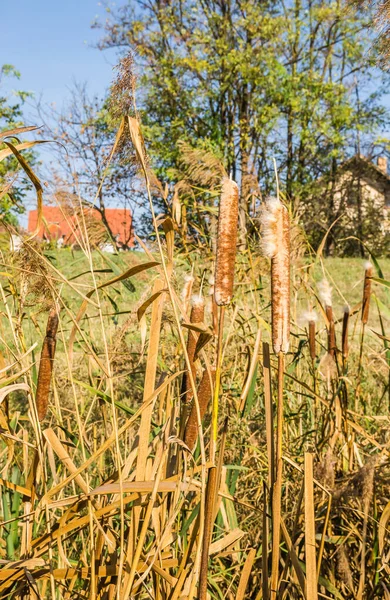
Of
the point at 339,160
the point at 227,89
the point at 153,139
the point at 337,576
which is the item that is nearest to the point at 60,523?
the point at 337,576

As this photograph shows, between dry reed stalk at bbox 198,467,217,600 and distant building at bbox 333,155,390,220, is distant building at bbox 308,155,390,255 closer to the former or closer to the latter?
distant building at bbox 333,155,390,220

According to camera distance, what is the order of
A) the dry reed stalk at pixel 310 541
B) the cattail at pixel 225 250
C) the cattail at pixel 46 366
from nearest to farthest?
1. the cattail at pixel 225 250
2. the dry reed stalk at pixel 310 541
3. the cattail at pixel 46 366

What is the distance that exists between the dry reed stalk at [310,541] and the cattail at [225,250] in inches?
11.1

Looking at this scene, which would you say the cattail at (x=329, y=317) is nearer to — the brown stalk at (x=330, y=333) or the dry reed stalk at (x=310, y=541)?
the brown stalk at (x=330, y=333)

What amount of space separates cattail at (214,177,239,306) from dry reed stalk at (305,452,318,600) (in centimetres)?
28

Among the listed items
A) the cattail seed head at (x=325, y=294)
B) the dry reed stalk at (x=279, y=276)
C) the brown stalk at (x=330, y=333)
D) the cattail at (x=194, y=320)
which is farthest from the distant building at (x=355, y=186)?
the dry reed stalk at (x=279, y=276)

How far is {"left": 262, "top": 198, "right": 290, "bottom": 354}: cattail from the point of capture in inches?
31.4

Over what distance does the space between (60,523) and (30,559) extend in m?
0.06

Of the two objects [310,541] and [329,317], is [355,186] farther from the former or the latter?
[310,541]

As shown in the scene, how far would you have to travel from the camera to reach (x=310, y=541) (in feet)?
2.95

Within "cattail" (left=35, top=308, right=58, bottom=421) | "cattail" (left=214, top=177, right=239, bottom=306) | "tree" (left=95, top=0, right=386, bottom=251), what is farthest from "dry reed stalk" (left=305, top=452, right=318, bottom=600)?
"tree" (left=95, top=0, right=386, bottom=251)

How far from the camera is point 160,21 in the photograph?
17438 mm

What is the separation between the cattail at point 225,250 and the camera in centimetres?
77

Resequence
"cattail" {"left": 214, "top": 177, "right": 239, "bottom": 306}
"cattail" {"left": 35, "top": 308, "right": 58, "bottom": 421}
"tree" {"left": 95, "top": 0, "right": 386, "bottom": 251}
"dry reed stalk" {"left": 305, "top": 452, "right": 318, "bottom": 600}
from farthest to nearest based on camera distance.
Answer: "tree" {"left": 95, "top": 0, "right": 386, "bottom": 251} < "cattail" {"left": 35, "top": 308, "right": 58, "bottom": 421} < "dry reed stalk" {"left": 305, "top": 452, "right": 318, "bottom": 600} < "cattail" {"left": 214, "top": 177, "right": 239, "bottom": 306}
